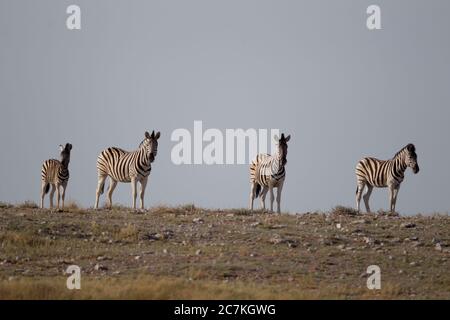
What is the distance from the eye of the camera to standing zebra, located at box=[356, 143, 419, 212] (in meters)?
30.5

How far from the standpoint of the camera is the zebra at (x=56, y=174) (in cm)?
3222

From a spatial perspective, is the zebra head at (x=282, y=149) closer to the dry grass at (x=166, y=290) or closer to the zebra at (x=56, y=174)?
the zebra at (x=56, y=174)

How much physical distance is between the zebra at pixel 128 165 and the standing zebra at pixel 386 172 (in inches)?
354

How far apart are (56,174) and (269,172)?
926cm

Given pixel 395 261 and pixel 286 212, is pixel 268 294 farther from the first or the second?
pixel 286 212

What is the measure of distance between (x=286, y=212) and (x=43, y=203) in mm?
11551

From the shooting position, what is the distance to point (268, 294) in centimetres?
1684

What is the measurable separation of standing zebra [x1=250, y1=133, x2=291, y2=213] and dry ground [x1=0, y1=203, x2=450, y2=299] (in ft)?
8.46

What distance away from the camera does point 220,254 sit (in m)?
21.1
